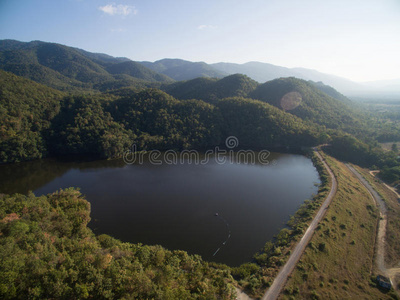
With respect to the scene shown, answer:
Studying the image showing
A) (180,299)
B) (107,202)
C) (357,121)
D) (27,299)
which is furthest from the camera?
(357,121)

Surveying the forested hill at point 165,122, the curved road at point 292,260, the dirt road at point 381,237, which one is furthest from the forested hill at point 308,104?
the curved road at point 292,260

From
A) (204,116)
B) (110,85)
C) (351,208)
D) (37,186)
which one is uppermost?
(110,85)

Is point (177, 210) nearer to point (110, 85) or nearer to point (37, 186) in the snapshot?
point (37, 186)

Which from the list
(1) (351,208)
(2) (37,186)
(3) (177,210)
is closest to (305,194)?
(1) (351,208)

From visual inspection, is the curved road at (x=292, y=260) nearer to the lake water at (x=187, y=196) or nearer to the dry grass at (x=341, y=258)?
the dry grass at (x=341, y=258)

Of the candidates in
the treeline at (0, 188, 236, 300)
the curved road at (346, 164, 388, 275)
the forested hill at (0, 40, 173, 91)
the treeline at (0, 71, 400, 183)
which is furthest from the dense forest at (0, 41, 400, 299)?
the curved road at (346, 164, 388, 275)

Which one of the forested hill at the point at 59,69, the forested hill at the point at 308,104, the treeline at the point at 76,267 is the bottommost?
the treeline at the point at 76,267

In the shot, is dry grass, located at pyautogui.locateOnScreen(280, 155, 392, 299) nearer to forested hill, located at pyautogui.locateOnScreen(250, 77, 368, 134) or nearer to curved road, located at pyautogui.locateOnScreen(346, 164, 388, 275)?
curved road, located at pyautogui.locateOnScreen(346, 164, 388, 275)
